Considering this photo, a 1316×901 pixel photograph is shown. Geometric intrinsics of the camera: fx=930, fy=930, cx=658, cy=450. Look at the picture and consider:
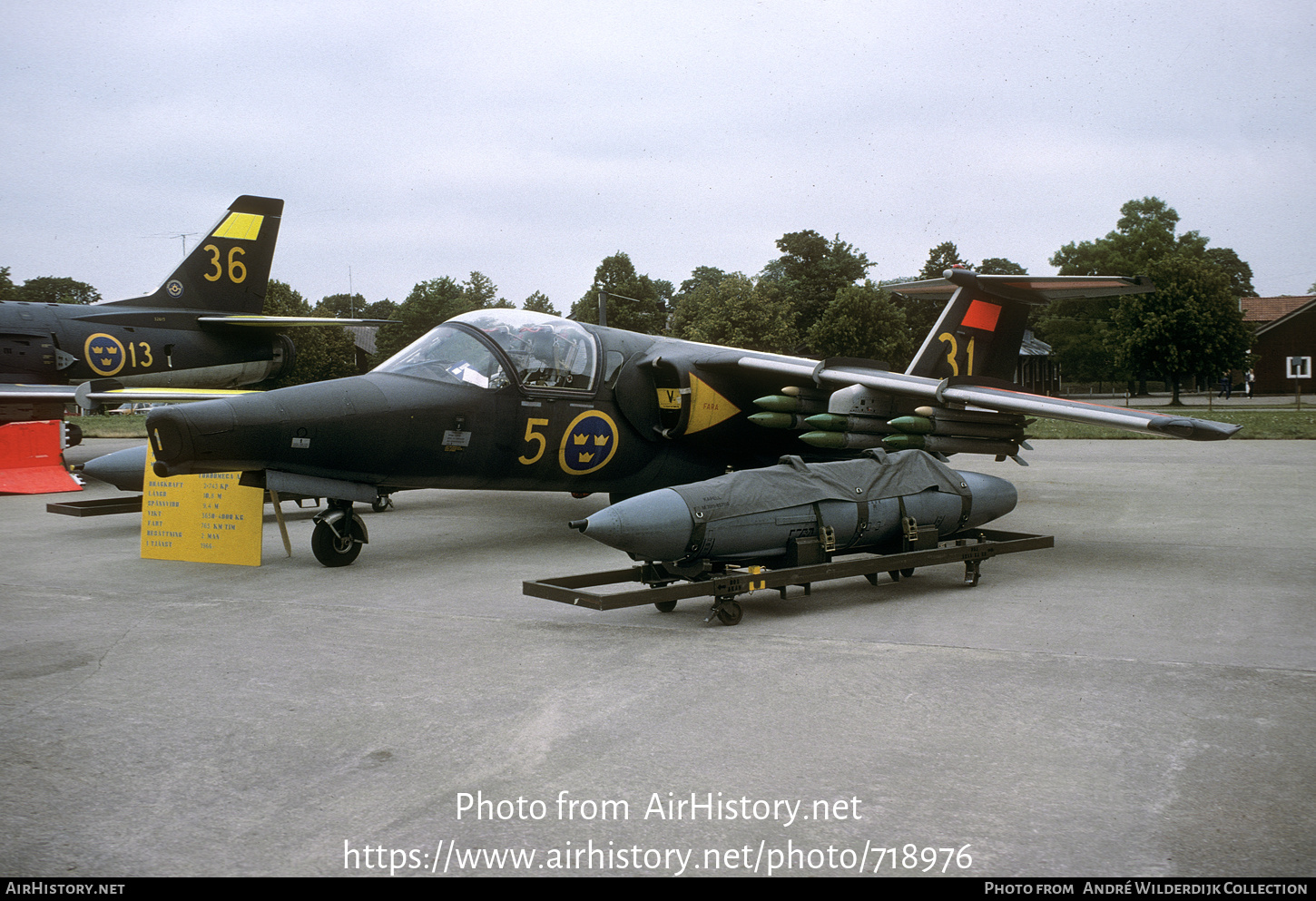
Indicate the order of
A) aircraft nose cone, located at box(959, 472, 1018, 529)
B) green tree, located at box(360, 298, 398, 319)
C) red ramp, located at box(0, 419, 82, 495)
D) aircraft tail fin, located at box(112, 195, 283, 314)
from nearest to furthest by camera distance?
1. aircraft nose cone, located at box(959, 472, 1018, 529)
2. red ramp, located at box(0, 419, 82, 495)
3. aircraft tail fin, located at box(112, 195, 283, 314)
4. green tree, located at box(360, 298, 398, 319)

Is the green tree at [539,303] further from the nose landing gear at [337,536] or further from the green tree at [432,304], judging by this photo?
the nose landing gear at [337,536]

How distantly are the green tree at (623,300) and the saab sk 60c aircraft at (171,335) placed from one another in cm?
3813

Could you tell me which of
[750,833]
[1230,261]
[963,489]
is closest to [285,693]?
[750,833]

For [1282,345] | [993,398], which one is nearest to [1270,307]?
[1282,345]

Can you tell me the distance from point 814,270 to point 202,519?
58561 millimetres

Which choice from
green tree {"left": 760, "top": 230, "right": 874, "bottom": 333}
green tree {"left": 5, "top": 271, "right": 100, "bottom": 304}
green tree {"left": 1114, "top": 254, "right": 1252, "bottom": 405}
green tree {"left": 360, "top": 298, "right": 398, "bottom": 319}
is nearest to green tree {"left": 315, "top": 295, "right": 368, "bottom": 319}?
green tree {"left": 360, "top": 298, "right": 398, "bottom": 319}

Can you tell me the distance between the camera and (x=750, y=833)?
352cm

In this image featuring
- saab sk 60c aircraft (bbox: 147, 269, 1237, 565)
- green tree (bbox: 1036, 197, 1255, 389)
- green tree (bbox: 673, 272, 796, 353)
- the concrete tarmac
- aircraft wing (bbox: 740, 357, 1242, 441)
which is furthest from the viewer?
green tree (bbox: 1036, 197, 1255, 389)

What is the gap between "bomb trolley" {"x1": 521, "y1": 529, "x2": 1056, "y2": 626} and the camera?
21.8 ft

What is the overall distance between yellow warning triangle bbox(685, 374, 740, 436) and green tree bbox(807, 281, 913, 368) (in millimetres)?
39070

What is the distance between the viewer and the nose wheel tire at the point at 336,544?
30.4 ft

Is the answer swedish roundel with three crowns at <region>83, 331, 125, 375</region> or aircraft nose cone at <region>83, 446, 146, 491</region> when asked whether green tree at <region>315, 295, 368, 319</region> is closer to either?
swedish roundel with three crowns at <region>83, 331, 125, 375</region>

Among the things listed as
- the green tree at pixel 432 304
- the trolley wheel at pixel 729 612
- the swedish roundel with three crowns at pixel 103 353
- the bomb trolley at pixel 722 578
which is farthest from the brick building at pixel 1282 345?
the trolley wheel at pixel 729 612
